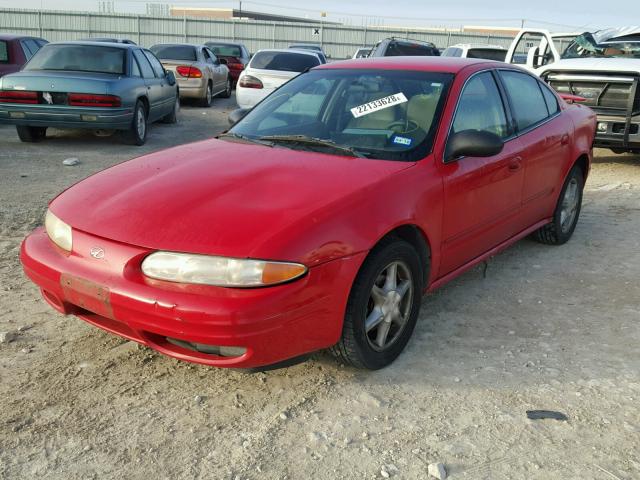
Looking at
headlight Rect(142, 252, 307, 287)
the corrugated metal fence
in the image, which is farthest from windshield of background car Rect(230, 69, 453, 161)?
the corrugated metal fence

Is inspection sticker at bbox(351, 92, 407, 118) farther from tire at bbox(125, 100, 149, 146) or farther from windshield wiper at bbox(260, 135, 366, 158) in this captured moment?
tire at bbox(125, 100, 149, 146)

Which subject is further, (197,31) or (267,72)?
(197,31)

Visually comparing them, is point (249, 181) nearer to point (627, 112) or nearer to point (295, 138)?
point (295, 138)

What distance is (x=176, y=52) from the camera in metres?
15.1

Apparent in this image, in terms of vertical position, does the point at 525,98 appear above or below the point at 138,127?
above

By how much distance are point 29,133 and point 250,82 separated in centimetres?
405

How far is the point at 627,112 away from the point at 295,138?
615cm

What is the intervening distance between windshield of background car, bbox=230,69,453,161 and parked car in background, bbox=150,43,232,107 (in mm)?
10350

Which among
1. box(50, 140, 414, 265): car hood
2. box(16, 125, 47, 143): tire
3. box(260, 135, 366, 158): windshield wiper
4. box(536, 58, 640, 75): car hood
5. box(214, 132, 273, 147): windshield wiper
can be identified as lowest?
box(16, 125, 47, 143): tire

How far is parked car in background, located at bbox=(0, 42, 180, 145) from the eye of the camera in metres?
8.41

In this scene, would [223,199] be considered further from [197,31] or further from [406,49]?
[197,31]

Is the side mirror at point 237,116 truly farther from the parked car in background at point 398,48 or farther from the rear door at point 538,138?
the parked car in background at point 398,48

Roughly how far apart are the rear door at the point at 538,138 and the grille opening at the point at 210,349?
2510 millimetres

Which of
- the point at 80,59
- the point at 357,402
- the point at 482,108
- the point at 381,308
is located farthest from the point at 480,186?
the point at 80,59
